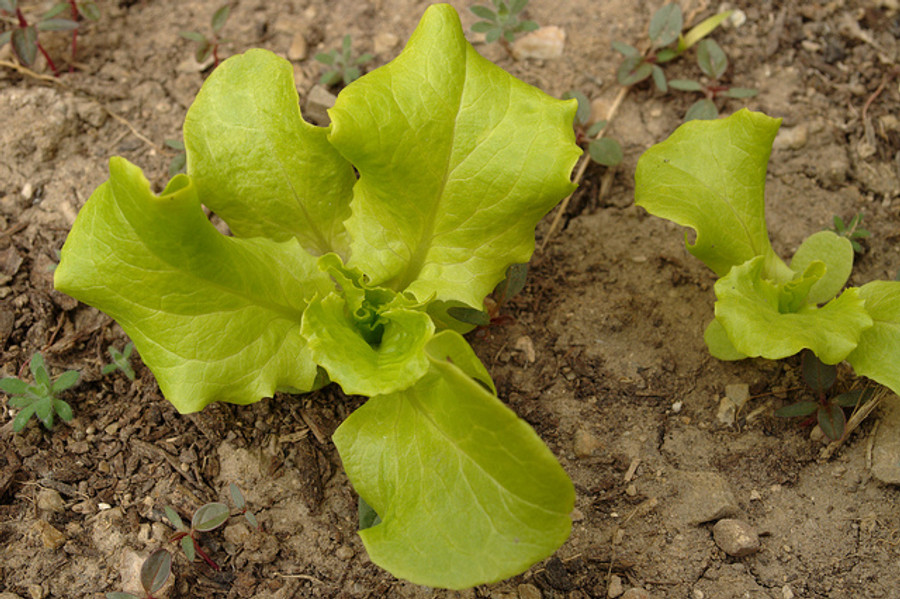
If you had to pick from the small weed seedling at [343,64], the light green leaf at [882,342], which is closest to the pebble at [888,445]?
the light green leaf at [882,342]

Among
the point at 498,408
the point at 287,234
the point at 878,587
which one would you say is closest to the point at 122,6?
the point at 287,234

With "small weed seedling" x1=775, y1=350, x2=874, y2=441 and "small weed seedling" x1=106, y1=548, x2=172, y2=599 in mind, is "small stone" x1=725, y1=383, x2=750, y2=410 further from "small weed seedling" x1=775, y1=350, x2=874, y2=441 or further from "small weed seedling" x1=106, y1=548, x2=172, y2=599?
"small weed seedling" x1=106, y1=548, x2=172, y2=599

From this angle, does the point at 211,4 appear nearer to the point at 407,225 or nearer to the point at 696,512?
the point at 407,225

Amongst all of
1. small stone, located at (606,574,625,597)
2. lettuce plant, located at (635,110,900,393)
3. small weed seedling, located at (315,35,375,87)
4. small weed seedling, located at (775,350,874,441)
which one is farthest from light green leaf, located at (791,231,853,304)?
small weed seedling, located at (315,35,375,87)

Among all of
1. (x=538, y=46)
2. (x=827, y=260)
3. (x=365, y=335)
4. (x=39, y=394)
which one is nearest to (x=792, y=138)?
(x=827, y=260)

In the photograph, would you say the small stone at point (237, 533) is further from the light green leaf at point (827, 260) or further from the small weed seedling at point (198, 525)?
the light green leaf at point (827, 260)

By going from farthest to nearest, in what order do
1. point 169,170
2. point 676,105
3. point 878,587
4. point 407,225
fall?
point 676,105 < point 169,170 < point 407,225 < point 878,587

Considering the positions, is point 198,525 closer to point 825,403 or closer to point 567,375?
point 567,375

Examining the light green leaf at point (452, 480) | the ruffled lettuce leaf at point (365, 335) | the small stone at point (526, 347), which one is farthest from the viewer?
the small stone at point (526, 347)
